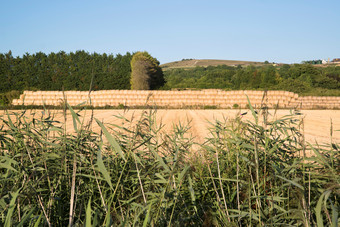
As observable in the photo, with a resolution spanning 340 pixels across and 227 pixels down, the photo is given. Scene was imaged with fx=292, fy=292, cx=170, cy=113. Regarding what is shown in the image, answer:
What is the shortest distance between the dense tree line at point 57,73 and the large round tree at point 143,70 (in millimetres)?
1791

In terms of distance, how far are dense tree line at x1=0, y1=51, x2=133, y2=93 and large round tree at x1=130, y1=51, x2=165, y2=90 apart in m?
1.79

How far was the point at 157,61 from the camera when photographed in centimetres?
1936

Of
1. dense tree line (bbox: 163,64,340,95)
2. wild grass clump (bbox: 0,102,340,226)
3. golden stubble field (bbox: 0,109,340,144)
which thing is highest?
dense tree line (bbox: 163,64,340,95)

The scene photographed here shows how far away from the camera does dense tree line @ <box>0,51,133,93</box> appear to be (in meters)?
19.8

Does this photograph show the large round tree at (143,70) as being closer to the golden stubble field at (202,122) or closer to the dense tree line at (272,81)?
the dense tree line at (272,81)

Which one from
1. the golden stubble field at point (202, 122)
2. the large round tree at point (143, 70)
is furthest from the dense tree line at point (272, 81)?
the golden stubble field at point (202, 122)

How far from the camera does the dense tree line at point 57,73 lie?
781 inches

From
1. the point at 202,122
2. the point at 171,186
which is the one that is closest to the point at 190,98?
the point at 202,122

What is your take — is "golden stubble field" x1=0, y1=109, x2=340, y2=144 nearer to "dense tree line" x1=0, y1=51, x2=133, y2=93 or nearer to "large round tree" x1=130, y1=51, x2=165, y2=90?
"large round tree" x1=130, y1=51, x2=165, y2=90

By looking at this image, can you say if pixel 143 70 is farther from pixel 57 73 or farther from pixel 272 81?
pixel 272 81

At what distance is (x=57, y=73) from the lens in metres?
20.1

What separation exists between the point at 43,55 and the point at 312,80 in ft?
71.2

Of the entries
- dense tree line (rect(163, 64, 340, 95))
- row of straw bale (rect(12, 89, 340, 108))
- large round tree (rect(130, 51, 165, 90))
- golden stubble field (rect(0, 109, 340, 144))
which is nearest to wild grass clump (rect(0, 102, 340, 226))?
golden stubble field (rect(0, 109, 340, 144))

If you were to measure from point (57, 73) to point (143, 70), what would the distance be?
20.8 ft
